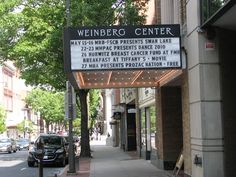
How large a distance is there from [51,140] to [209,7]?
1783 cm

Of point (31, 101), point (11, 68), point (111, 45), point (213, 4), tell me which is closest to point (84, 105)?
point (111, 45)

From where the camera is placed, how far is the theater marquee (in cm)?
1555

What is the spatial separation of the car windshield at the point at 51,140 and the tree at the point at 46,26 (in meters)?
4.10

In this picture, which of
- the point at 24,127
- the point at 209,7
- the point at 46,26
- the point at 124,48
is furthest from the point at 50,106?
the point at 209,7

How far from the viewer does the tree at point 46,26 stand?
29.2 meters

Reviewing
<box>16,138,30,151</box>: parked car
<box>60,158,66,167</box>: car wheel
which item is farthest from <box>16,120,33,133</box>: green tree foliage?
<box>60,158,66,167</box>: car wheel

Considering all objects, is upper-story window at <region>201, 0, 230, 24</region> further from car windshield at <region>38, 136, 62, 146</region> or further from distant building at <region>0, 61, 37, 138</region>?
distant building at <region>0, 61, 37, 138</region>

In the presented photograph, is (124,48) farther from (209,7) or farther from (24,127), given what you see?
(24,127)

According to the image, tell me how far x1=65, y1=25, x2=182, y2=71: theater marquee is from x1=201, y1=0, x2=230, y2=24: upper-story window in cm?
161

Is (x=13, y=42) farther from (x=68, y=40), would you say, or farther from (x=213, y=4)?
(x=213, y=4)

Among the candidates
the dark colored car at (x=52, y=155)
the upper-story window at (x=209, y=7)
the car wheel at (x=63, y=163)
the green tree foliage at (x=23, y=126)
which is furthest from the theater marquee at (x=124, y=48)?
the green tree foliage at (x=23, y=126)

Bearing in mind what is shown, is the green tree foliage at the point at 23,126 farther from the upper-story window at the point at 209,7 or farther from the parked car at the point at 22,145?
the upper-story window at the point at 209,7

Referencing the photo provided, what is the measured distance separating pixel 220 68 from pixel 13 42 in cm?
2074

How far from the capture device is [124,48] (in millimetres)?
15656
